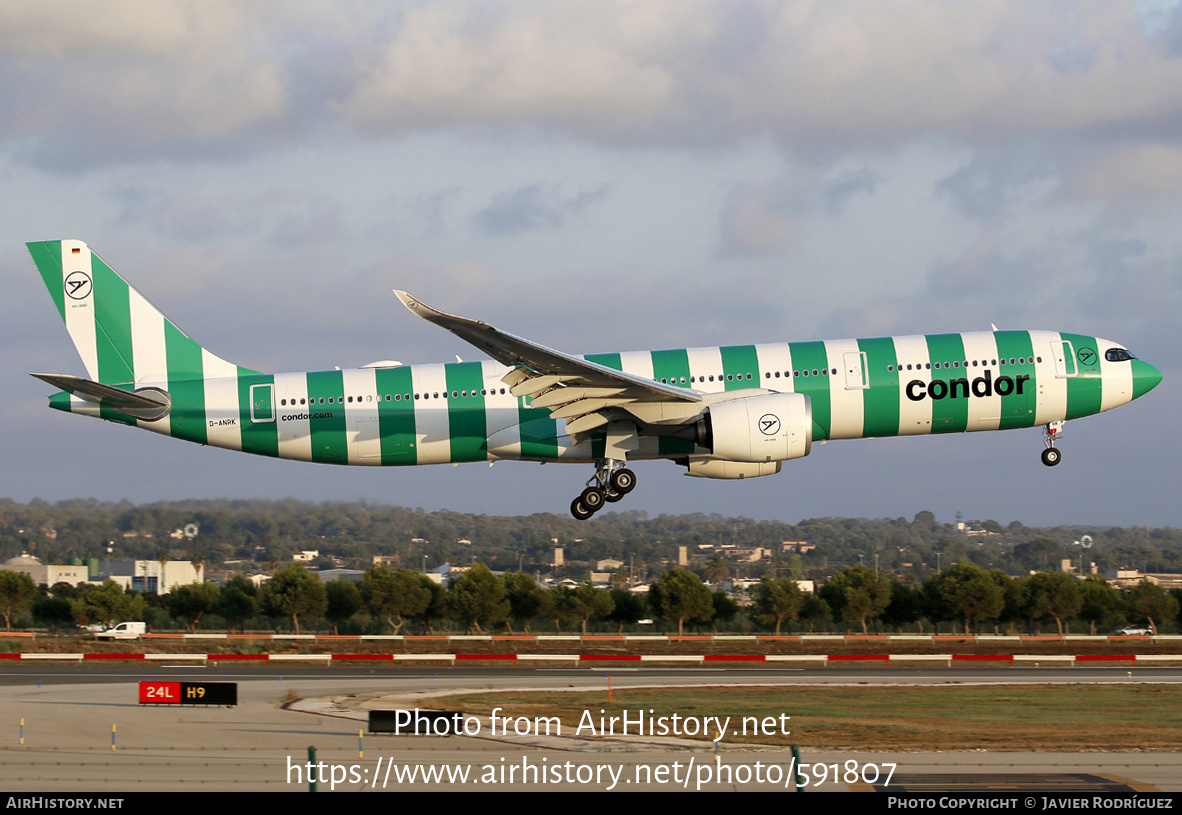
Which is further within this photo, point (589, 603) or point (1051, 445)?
point (589, 603)

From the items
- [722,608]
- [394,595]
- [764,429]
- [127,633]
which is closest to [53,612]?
[127,633]

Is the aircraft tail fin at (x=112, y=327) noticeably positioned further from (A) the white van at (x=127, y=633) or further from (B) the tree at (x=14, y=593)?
(B) the tree at (x=14, y=593)

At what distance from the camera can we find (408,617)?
10150 cm

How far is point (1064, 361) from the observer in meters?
37.9

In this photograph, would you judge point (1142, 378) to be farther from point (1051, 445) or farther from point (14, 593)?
point (14, 593)

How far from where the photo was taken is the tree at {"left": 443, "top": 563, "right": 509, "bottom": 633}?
3780 inches

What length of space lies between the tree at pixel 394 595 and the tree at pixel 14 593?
27322mm

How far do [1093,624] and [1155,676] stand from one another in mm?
53065

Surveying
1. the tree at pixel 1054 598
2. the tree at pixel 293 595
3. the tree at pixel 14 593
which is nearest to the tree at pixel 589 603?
the tree at pixel 293 595

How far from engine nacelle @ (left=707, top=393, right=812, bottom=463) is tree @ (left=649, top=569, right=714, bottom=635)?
6290 cm

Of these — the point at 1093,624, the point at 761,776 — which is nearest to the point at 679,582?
the point at 1093,624

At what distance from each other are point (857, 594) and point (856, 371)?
65.9 metres

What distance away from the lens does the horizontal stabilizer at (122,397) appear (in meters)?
35.2
